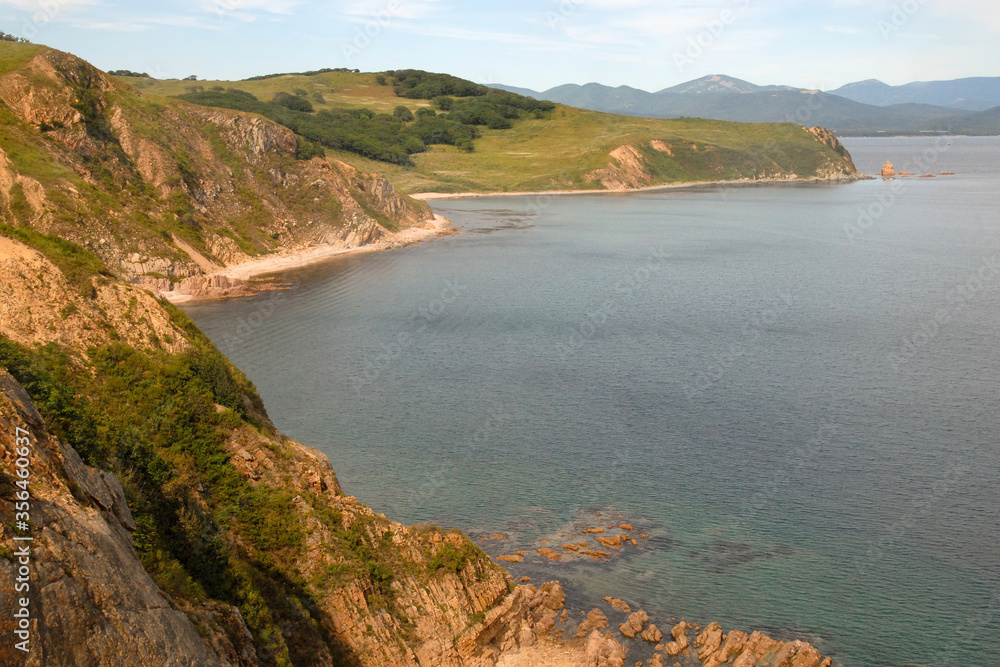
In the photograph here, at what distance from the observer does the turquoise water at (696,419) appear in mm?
30812

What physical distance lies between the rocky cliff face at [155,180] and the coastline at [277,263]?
137cm

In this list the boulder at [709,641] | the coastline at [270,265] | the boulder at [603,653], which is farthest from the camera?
the coastline at [270,265]

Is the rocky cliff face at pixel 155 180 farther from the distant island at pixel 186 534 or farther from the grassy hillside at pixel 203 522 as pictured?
the distant island at pixel 186 534

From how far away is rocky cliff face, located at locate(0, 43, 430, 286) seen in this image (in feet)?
246

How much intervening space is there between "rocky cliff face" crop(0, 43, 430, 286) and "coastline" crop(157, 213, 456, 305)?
4.51 feet

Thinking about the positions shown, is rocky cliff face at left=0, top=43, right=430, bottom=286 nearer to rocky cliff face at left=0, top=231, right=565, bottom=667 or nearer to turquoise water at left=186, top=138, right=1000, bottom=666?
turquoise water at left=186, top=138, right=1000, bottom=666

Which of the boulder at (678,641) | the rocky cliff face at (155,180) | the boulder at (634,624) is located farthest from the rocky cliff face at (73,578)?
the rocky cliff face at (155,180)

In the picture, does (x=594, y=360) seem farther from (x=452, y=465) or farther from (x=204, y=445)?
(x=204, y=445)

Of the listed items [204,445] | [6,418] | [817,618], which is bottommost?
[817,618]

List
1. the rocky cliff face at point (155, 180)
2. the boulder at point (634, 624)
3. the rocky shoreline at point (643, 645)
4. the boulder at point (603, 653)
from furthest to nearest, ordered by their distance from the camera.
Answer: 1. the rocky cliff face at point (155, 180)
2. the boulder at point (634, 624)
3. the rocky shoreline at point (643, 645)
4. the boulder at point (603, 653)

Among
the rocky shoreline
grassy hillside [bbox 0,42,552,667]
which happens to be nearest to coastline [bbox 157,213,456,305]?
grassy hillside [bbox 0,42,552,667]

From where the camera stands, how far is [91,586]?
1405cm

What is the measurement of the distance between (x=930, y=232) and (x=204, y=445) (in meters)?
118

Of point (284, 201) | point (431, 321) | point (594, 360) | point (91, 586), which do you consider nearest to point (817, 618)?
point (91, 586)
